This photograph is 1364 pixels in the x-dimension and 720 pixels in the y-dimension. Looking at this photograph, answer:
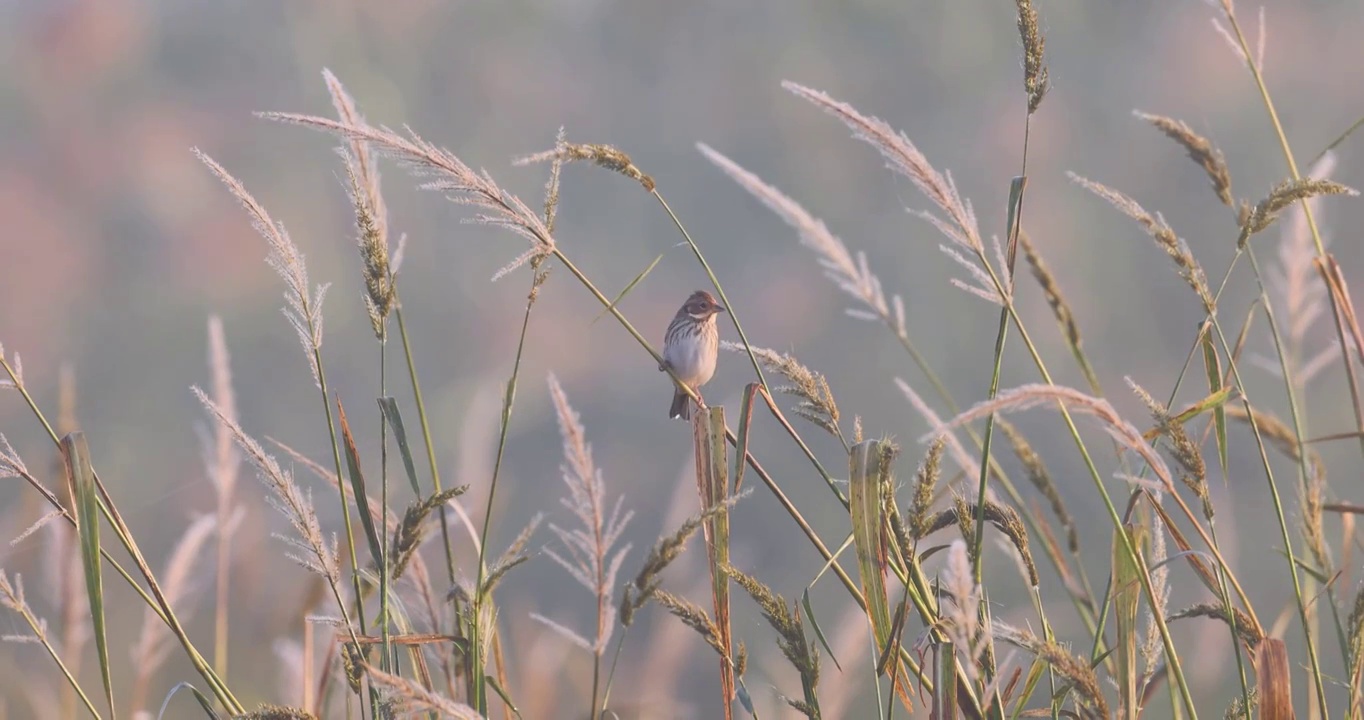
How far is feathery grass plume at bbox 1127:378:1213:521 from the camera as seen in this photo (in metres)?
1.35

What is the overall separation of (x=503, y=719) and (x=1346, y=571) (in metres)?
1.50

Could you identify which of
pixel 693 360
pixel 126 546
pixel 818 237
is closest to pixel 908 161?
pixel 818 237

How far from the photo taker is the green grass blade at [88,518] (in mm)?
1259

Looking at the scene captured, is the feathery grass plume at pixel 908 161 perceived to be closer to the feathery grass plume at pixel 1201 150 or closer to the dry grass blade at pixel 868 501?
the dry grass blade at pixel 868 501

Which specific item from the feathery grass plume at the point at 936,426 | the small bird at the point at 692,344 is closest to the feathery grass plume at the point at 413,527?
the feathery grass plume at the point at 936,426

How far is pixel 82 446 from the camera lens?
1.31m

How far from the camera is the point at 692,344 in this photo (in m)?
3.51

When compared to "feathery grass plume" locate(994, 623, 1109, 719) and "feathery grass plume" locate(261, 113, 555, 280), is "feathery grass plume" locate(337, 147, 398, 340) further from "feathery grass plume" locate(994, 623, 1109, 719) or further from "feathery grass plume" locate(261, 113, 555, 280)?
"feathery grass plume" locate(994, 623, 1109, 719)

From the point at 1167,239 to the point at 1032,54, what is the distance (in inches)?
13.4

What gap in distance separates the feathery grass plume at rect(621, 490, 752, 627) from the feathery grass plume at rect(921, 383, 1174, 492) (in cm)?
27

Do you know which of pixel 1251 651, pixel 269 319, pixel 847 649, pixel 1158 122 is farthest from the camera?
pixel 269 319

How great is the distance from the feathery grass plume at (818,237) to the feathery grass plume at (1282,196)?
2.19 ft

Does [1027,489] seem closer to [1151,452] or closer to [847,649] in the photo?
[847,649]

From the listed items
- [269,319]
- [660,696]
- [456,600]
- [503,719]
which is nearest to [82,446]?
[456,600]
